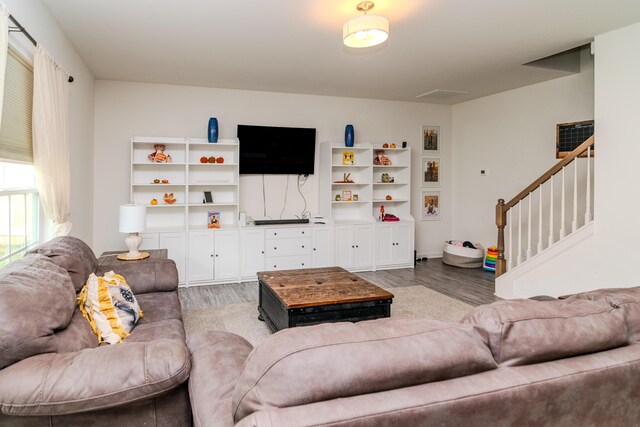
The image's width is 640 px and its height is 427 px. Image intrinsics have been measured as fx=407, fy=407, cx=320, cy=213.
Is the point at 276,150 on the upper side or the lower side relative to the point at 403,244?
upper

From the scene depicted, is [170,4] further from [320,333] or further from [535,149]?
[535,149]

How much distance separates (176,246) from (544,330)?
4661 millimetres

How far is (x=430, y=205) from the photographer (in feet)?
23.3

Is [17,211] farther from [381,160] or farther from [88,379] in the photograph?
[381,160]

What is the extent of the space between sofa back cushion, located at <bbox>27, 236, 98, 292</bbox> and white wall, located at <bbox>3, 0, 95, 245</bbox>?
56.4 inches

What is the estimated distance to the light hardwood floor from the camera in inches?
181

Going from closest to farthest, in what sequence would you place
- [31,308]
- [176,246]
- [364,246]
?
[31,308] < [176,246] < [364,246]

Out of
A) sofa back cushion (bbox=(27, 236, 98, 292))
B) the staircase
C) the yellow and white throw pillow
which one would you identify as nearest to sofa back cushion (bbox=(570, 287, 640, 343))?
the yellow and white throw pillow

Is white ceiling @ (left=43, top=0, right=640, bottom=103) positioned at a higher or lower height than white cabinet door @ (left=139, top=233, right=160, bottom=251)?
higher

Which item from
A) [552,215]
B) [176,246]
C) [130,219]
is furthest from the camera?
[176,246]

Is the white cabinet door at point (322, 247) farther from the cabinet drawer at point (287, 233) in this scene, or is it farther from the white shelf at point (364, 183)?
the white shelf at point (364, 183)

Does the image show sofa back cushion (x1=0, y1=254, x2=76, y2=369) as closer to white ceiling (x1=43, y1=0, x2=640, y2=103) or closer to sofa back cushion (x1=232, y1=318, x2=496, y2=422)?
sofa back cushion (x1=232, y1=318, x2=496, y2=422)

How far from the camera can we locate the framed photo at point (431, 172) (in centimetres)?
704

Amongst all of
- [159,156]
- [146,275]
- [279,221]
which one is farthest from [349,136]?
[146,275]
